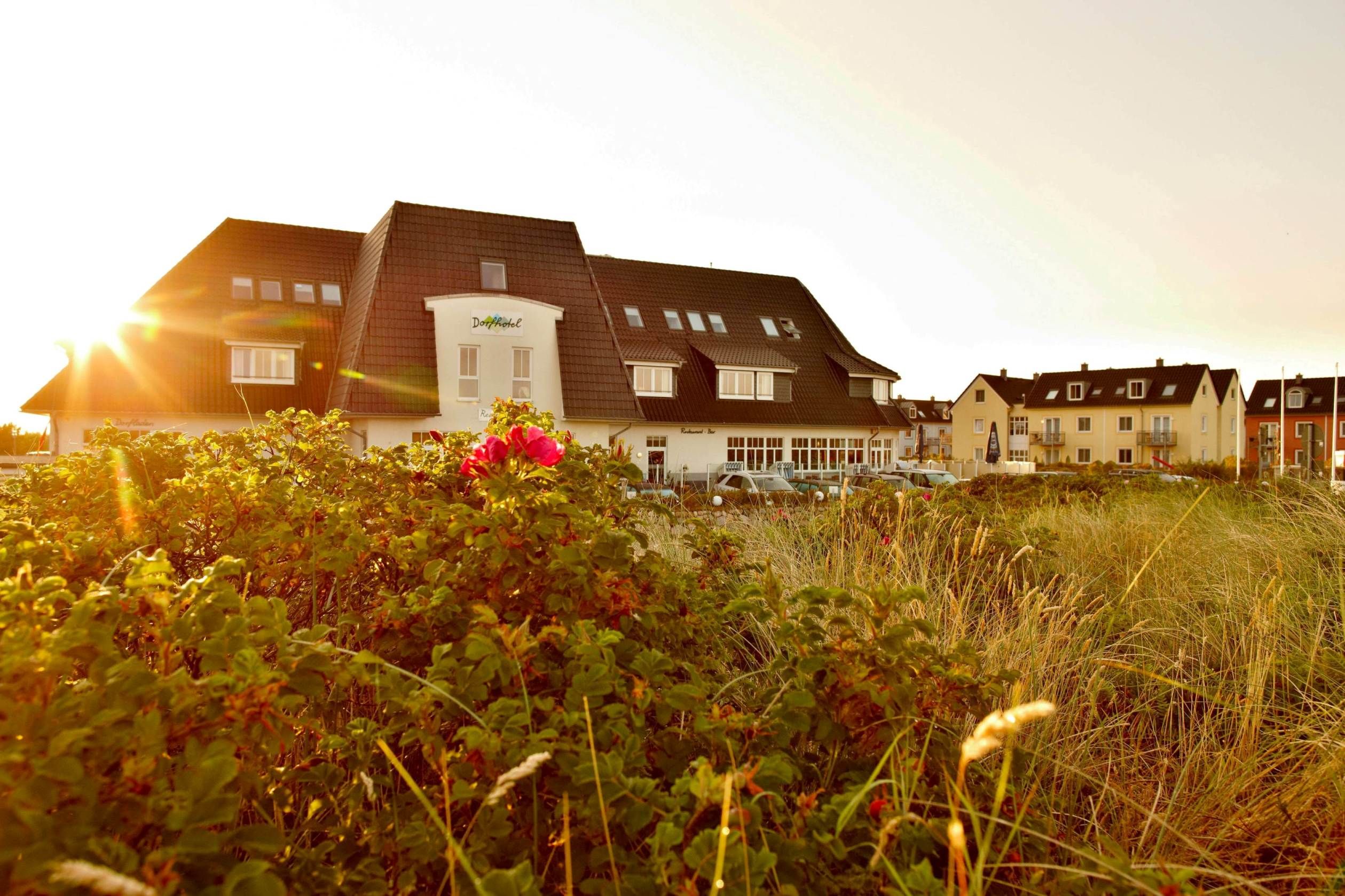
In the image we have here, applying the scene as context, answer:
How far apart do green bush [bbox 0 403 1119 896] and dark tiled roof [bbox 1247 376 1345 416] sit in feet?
266

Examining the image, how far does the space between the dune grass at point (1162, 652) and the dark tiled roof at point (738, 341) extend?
77.6 feet

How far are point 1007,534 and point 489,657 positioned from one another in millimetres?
5422

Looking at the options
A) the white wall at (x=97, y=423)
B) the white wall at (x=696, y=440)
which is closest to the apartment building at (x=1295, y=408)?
the white wall at (x=696, y=440)

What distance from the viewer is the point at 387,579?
9.46 feet

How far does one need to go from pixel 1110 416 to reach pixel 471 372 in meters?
55.5

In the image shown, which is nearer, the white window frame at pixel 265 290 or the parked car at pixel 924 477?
the parked car at pixel 924 477

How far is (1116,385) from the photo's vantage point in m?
61.3

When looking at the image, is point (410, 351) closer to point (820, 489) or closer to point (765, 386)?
point (765, 386)

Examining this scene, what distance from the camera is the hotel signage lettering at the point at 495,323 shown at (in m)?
25.1

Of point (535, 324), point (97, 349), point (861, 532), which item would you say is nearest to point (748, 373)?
point (535, 324)

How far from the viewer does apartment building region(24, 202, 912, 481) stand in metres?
23.6

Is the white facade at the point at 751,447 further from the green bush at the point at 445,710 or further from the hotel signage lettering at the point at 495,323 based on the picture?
the green bush at the point at 445,710

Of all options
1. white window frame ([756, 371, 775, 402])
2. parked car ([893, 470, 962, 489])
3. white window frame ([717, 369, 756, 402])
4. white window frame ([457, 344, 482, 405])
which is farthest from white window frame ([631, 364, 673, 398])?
parked car ([893, 470, 962, 489])

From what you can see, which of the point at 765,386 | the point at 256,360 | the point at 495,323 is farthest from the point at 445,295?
the point at 765,386
